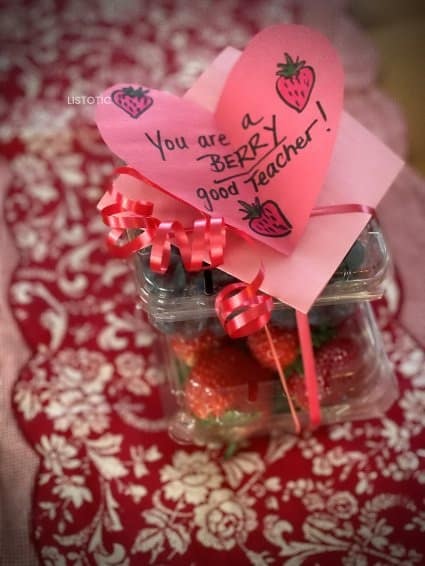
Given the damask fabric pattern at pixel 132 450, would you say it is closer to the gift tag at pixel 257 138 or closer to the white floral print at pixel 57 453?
the white floral print at pixel 57 453

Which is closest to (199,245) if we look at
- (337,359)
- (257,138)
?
(257,138)

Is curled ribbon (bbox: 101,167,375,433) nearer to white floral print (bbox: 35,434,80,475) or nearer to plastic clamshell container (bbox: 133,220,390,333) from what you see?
plastic clamshell container (bbox: 133,220,390,333)

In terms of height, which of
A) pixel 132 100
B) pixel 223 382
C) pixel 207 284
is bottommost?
pixel 223 382

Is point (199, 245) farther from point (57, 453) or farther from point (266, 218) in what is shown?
point (57, 453)

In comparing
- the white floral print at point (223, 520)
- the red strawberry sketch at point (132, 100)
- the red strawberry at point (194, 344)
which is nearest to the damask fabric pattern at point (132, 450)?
the white floral print at point (223, 520)

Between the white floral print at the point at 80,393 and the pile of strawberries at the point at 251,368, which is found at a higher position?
the pile of strawberries at the point at 251,368
